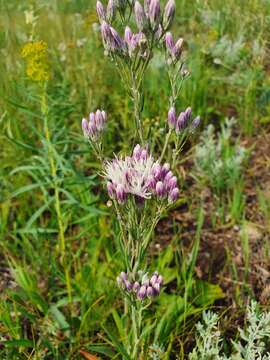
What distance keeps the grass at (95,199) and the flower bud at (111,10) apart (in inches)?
20.6

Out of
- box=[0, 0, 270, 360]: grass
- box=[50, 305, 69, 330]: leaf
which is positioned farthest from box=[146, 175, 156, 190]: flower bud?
box=[50, 305, 69, 330]: leaf

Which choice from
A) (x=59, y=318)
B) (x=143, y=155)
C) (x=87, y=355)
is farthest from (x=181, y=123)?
(x=59, y=318)

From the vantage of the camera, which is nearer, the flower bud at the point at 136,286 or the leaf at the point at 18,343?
the flower bud at the point at 136,286

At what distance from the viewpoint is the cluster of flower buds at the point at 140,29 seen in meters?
1.66

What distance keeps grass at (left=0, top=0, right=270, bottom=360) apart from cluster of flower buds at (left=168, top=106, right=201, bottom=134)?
629 millimetres

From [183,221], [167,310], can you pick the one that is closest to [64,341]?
[167,310]

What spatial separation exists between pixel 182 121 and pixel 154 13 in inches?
14.3

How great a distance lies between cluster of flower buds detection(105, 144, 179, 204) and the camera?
1.59 meters

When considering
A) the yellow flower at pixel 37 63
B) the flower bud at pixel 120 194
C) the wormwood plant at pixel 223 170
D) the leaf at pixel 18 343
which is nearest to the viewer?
the flower bud at pixel 120 194

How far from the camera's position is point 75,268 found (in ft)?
8.07

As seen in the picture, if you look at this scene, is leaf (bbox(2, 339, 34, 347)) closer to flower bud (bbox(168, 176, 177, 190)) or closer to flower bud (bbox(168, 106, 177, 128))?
flower bud (bbox(168, 176, 177, 190))

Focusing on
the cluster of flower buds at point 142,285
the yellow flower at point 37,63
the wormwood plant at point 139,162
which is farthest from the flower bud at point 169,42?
the cluster of flower buds at point 142,285

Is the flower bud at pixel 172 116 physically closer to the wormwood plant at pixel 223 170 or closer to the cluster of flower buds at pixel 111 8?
the cluster of flower buds at pixel 111 8

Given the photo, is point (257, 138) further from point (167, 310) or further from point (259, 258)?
point (167, 310)
